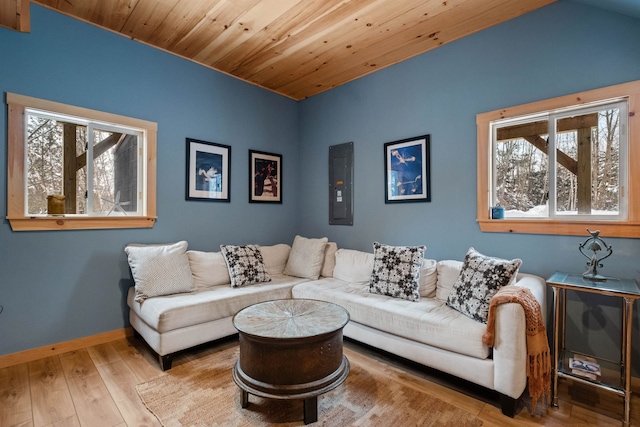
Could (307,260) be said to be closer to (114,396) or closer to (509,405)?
(114,396)

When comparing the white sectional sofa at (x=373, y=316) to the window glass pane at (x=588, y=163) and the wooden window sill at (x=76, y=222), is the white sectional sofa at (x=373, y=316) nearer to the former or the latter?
the wooden window sill at (x=76, y=222)

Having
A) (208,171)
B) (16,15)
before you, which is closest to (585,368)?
(208,171)

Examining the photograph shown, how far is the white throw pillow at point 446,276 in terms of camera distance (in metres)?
2.61

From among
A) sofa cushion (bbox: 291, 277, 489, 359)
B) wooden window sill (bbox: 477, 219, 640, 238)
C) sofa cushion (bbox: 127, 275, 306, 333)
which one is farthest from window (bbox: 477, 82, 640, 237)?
sofa cushion (bbox: 127, 275, 306, 333)

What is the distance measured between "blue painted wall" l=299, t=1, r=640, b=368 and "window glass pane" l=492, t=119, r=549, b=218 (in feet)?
0.70

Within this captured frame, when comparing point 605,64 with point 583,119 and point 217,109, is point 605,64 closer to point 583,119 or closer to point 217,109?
point 583,119

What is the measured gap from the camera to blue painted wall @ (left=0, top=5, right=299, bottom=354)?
2400 mm

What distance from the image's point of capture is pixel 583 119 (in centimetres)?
236

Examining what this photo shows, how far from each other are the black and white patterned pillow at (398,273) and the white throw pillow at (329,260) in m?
0.76

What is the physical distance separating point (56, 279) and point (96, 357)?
28.9 inches

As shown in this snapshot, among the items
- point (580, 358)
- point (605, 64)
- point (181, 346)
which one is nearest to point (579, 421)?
point (580, 358)

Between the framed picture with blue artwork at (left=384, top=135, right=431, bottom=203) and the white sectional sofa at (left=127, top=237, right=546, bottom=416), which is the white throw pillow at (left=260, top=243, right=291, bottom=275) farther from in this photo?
the framed picture with blue artwork at (left=384, top=135, right=431, bottom=203)

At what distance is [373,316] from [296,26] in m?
2.61

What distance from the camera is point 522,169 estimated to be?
2646mm
